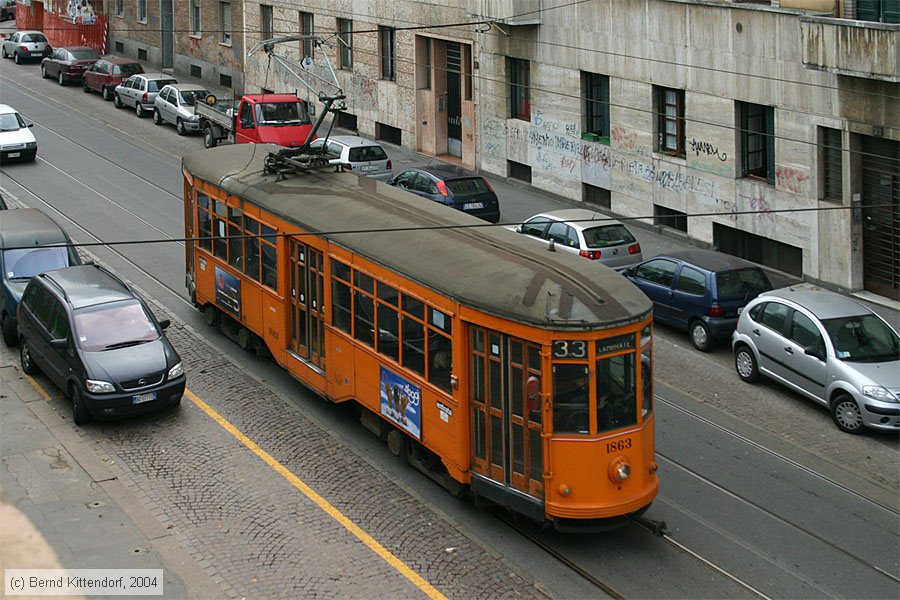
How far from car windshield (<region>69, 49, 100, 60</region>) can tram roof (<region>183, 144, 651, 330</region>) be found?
29.5m

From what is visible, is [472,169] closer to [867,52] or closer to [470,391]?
[867,52]

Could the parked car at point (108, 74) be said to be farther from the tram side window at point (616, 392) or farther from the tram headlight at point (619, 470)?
the tram headlight at point (619, 470)

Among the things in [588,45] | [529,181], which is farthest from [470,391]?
[529,181]

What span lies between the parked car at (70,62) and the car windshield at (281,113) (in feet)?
51.6

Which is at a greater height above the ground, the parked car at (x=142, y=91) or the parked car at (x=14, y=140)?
the parked car at (x=142, y=91)

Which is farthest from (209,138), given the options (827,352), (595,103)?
(827,352)

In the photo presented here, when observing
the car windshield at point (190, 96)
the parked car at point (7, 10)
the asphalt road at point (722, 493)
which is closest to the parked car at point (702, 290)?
the asphalt road at point (722, 493)

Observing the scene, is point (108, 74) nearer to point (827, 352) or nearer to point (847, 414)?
point (827, 352)

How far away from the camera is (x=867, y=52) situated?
2214 cm

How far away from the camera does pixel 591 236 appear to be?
77.6 ft

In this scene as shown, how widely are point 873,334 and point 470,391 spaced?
289 inches

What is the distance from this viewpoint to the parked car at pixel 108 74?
44125mm

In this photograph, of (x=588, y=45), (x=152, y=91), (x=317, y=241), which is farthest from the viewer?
(x=152, y=91)

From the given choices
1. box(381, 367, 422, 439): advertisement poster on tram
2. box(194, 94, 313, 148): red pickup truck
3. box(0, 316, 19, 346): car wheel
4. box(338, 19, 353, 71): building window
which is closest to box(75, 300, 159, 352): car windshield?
box(0, 316, 19, 346): car wheel
